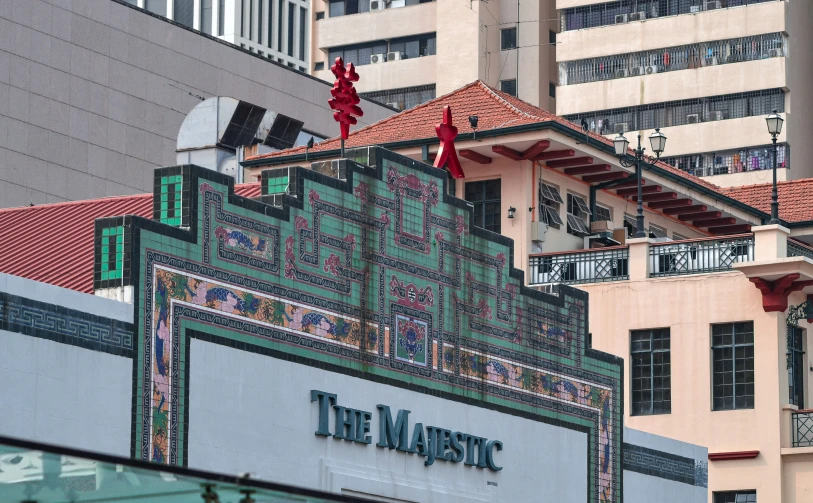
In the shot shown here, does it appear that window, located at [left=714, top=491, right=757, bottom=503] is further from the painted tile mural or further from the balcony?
the painted tile mural

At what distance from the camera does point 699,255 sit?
129ft

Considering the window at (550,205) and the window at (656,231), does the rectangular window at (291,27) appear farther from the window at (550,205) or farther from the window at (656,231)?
the window at (550,205)

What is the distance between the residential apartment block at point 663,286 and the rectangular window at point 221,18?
69404 millimetres

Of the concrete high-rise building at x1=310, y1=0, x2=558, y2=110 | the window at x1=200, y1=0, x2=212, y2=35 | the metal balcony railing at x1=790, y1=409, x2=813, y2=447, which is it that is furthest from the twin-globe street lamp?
the window at x1=200, y1=0, x2=212, y2=35

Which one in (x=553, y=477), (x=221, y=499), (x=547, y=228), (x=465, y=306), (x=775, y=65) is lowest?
(x=221, y=499)

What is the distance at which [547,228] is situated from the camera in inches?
1580

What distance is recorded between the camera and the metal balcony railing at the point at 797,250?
129 feet

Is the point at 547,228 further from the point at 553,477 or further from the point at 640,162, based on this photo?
the point at 553,477

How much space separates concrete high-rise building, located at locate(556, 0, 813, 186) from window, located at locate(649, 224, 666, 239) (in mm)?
30241

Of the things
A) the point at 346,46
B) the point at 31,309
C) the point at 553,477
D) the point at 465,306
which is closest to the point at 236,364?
the point at 31,309

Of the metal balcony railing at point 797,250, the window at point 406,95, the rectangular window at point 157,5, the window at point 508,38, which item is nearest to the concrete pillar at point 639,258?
the metal balcony railing at point 797,250

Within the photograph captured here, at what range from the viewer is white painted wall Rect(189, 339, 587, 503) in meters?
23.5

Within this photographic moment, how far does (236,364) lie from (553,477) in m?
8.09

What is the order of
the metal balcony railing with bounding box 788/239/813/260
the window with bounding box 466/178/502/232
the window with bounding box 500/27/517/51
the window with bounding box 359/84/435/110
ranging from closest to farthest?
the metal balcony railing with bounding box 788/239/813/260
the window with bounding box 466/178/502/232
the window with bounding box 500/27/517/51
the window with bounding box 359/84/435/110
